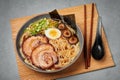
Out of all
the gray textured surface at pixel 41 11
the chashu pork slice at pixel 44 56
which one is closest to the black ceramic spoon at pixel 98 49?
the gray textured surface at pixel 41 11

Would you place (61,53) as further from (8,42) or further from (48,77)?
(8,42)

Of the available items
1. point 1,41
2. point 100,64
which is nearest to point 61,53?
point 100,64

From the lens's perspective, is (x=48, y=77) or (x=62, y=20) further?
(x=62, y=20)

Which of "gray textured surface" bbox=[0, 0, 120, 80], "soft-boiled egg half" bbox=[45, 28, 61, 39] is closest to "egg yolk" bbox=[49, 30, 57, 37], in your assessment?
"soft-boiled egg half" bbox=[45, 28, 61, 39]

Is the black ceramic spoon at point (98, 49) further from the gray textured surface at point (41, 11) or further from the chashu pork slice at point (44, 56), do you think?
the chashu pork slice at point (44, 56)

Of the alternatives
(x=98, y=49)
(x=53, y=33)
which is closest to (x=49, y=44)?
(x=53, y=33)

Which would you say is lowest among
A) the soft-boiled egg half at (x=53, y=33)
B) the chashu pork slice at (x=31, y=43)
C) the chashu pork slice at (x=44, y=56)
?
the chashu pork slice at (x=44, y=56)
